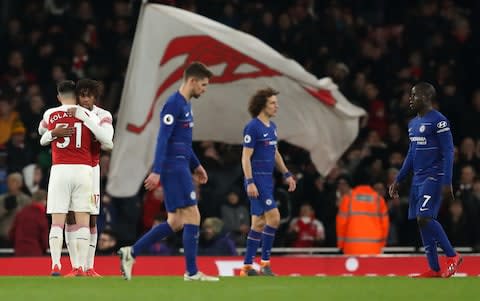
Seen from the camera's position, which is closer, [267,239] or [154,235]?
[154,235]

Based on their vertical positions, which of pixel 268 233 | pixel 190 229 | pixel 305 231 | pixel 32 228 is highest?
pixel 190 229

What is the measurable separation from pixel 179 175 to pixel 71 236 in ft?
7.93

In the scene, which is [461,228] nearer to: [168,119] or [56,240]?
[56,240]

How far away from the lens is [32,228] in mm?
20078

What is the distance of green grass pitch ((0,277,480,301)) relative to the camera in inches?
488

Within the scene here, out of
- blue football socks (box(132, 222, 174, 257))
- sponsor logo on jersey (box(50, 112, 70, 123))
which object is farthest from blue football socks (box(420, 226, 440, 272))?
sponsor logo on jersey (box(50, 112, 70, 123))

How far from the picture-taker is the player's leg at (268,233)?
17.4m

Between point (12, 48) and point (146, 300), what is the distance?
14356 mm

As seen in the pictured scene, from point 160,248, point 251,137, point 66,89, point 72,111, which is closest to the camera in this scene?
point 72,111

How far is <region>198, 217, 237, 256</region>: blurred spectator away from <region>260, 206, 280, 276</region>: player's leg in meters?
3.57

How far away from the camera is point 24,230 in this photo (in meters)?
20.1

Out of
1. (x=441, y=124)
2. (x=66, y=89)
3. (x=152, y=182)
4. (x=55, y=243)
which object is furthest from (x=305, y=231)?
(x=152, y=182)

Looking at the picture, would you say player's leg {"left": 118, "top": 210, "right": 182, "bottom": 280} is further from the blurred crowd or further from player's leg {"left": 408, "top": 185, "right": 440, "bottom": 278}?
the blurred crowd

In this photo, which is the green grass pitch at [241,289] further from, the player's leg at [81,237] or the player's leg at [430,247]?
the player's leg at [81,237]
